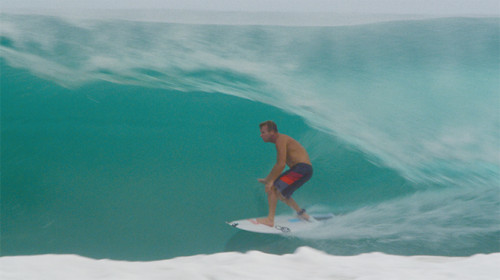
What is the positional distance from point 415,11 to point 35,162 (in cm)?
546

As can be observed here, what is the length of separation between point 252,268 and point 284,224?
4.50 ft

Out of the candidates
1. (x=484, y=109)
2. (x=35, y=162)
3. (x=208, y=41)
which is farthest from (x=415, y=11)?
(x=35, y=162)

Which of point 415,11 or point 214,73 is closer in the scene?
point 214,73

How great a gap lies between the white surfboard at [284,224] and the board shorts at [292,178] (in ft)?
0.83

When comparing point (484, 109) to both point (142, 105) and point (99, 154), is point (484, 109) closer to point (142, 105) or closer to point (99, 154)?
point (142, 105)

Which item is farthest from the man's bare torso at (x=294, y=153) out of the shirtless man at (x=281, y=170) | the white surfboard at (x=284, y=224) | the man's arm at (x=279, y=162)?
the white surfboard at (x=284, y=224)

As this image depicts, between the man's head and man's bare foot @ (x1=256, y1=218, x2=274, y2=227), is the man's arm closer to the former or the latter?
the man's head

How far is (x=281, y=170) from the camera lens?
3943 millimetres

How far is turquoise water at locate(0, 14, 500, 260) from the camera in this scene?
390 centimetres

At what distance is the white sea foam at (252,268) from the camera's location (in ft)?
7.95

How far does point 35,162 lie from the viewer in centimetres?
426

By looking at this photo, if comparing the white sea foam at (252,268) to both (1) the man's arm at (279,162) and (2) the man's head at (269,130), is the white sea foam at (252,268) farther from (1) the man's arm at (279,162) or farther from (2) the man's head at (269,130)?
(2) the man's head at (269,130)

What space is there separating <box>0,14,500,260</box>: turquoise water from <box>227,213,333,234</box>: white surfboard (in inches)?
3.1

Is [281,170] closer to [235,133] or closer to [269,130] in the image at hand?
[269,130]
